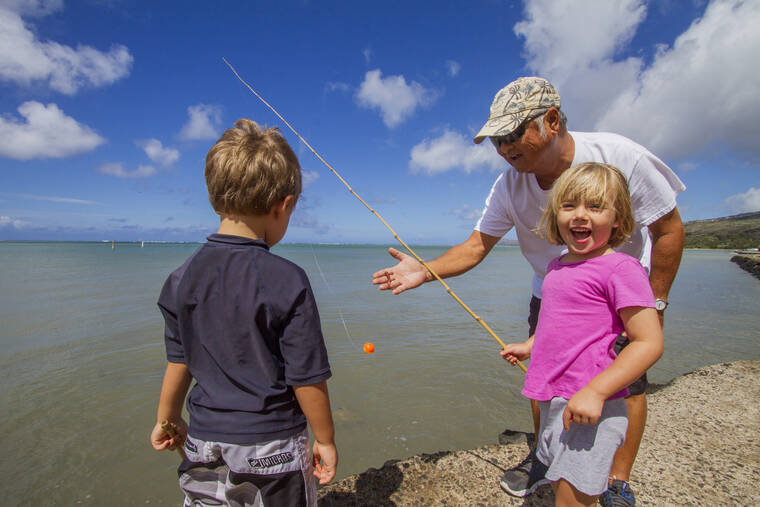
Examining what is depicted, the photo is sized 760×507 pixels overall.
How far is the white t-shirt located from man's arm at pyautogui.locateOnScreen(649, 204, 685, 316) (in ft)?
0.24

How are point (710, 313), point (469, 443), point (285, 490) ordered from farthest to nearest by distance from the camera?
point (710, 313) < point (469, 443) < point (285, 490)

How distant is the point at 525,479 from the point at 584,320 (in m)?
1.46

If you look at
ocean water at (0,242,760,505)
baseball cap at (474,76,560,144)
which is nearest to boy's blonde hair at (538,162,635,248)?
baseball cap at (474,76,560,144)

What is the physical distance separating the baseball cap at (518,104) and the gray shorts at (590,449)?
1.47m

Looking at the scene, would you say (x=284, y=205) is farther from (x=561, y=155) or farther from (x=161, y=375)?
(x=161, y=375)

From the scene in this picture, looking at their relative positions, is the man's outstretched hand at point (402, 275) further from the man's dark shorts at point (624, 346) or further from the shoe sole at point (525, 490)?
the shoe sole at point (525, 490)

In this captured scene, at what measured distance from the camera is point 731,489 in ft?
7.80

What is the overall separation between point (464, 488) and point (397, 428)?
1351 millimetres

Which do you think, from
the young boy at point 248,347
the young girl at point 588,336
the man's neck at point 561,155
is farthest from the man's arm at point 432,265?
the young boy at point 248,347

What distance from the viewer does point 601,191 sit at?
1582 millimetres

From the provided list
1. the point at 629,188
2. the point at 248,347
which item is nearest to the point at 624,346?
the point at 629,188

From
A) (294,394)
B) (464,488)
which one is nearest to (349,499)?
(464,488)

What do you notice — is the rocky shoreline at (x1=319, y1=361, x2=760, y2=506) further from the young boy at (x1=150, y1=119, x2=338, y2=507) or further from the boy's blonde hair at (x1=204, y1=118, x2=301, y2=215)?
the boy's blonde hair at (x1=204, y1=118, x2=301, y2=215)

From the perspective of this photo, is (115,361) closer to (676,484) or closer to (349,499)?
(349,499)
